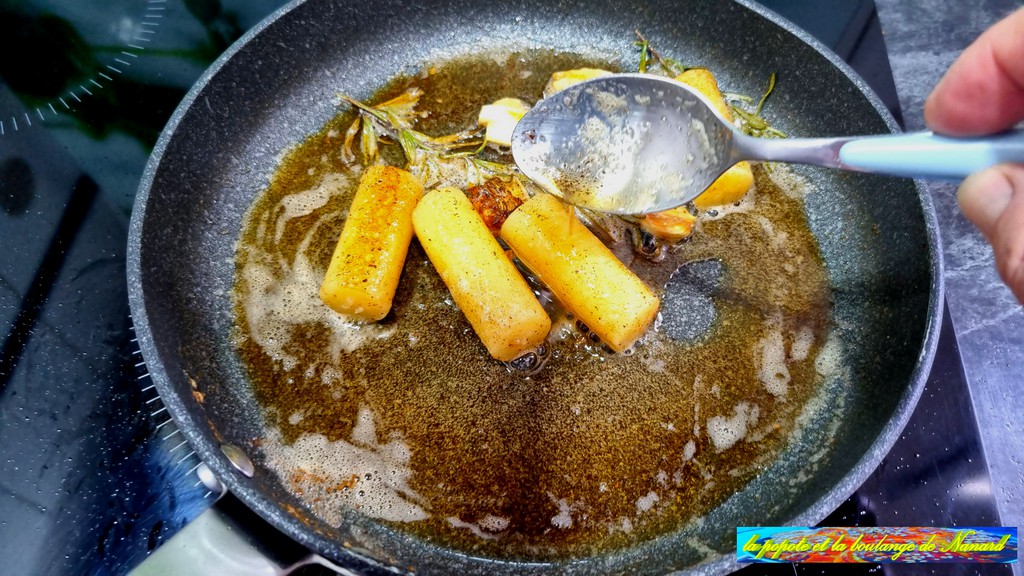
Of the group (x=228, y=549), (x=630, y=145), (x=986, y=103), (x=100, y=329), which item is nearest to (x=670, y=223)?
(x=630, y=145)

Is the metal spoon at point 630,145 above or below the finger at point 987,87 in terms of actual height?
below

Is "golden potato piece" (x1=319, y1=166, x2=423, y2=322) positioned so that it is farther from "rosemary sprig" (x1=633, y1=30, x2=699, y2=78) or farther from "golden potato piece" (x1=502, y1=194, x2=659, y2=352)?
"rosemary sprig" (x1=633, y1=30, x2=699, y2=78)

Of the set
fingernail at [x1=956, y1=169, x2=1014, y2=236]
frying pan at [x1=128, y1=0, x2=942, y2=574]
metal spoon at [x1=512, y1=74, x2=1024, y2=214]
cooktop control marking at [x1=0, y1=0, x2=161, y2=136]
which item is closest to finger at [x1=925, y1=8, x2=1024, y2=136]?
fingernail at [x1=956, y1=169, x2=1014, y2=236]

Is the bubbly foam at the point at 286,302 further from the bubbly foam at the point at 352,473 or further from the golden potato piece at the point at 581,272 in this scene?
the golden potato piece at the point at 581,272

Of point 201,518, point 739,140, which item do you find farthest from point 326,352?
point 739,140

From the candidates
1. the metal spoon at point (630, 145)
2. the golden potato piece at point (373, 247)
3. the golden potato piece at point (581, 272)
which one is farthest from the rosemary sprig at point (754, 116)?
the golden potato piece at point (373, 247)

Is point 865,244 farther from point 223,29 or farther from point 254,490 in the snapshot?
→ point 223,29
